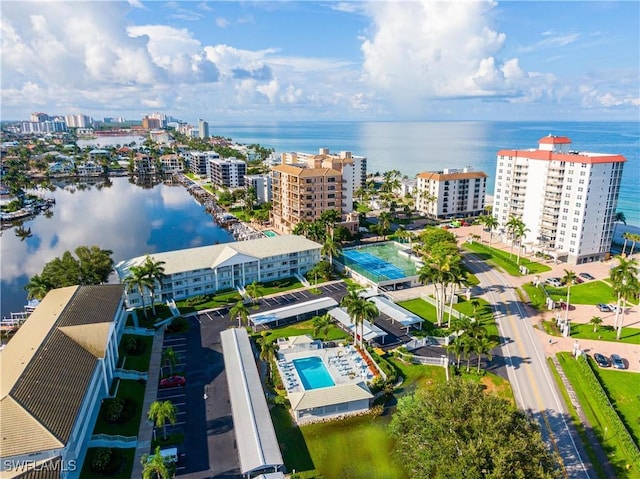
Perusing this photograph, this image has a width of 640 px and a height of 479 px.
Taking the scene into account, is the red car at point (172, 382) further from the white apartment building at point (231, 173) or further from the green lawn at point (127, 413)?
the white apartment building at point (231, 173)

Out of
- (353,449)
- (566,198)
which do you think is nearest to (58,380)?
(353,449)

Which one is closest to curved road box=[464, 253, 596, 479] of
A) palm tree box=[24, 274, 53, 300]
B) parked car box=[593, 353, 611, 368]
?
parked car box=[593, 353, 611, 368]

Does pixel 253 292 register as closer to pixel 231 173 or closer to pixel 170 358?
pixel 170 358

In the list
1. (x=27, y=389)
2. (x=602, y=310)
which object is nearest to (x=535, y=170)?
(x=602, y=310)

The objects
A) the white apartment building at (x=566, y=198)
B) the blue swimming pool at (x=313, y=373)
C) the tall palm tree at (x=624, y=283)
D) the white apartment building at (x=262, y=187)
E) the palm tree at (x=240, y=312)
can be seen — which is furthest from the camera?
the white apartment building at (x=262, y=187)

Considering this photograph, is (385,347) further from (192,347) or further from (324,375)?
(192,347)

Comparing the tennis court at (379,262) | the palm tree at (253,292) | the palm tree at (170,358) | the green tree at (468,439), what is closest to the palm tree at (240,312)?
the palm tree at (253,292)
